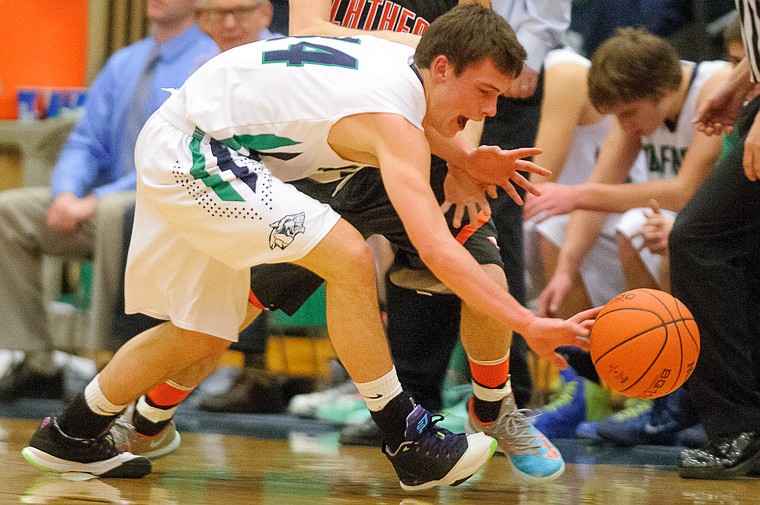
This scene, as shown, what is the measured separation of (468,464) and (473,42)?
1.18 metres

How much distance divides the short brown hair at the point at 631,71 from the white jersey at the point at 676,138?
0.42 ft

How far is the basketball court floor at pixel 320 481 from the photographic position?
321 cm

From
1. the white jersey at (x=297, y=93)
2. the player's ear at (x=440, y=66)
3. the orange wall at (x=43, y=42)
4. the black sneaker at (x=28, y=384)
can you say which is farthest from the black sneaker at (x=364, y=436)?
the orange wall at (x=43, y=42)

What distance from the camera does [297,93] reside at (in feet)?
10.6

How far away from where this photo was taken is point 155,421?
3824 millimetres

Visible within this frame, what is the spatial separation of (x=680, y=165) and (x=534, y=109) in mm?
766

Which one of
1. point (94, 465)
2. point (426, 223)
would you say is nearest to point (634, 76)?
point (426, 223)

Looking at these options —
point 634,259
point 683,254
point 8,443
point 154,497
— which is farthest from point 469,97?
point 8,443

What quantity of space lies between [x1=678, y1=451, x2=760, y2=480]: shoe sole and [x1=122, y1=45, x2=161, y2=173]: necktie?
3179 millimetres

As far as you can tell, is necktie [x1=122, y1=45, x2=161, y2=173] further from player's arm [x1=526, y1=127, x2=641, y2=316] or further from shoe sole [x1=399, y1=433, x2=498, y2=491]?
shoe sole [x1=399, y1=433, x2=498, y2=491]

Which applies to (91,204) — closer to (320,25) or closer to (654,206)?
(320,25)

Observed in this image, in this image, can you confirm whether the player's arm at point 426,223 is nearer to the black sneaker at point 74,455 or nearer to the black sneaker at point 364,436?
the black sneaker at point 74,455

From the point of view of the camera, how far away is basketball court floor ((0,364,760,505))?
3.21 metres

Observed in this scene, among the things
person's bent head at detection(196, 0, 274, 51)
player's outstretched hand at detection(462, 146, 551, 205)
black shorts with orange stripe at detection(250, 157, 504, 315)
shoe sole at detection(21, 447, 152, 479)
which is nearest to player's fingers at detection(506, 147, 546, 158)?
player's outstretched hand at detection(462, 146, 551, 205)
